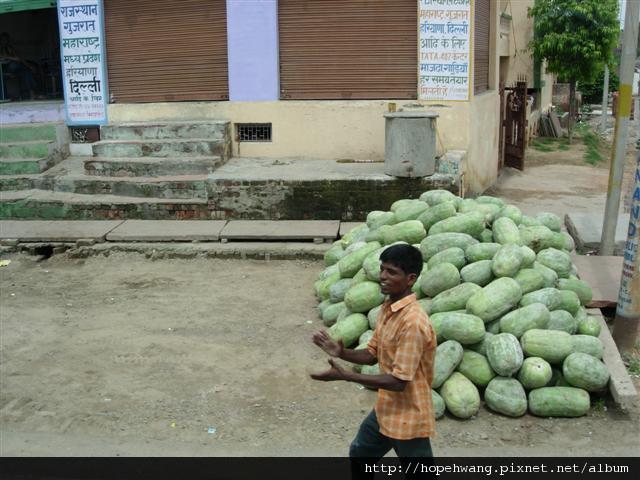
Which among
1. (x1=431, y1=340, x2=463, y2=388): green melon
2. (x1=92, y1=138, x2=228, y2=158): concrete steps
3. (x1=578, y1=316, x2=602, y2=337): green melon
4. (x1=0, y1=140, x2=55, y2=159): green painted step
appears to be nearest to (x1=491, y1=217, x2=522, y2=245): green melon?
(x1=578, y1=316, x2=602, y2=337): green melon

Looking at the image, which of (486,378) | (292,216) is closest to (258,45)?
(292,216)

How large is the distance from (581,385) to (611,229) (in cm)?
311

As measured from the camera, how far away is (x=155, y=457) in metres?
4.68

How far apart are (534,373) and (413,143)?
512cm

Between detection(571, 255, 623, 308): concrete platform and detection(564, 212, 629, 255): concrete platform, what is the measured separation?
22.9 inches

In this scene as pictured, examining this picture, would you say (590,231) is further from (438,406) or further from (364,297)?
(438,406)

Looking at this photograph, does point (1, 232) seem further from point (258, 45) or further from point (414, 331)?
point (414, 331)

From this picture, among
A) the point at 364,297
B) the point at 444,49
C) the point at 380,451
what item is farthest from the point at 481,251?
the point at 444,49

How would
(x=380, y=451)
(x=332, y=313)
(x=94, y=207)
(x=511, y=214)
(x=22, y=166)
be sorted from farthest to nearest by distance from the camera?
(x=22, y=166) < (x=94, y=207) < (x=511, y=214) < (x=332, y=313) < (x=380, y=451)

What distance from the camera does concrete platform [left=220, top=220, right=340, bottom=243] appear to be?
30.7 ft

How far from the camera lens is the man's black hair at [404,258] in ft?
10.9

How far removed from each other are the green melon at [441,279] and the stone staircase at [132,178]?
5.10m

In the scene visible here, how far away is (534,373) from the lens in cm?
520

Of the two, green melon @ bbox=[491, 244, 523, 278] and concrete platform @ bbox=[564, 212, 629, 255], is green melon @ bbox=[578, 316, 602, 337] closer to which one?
green melon @ bbox=[491, 244, 523, 278]
